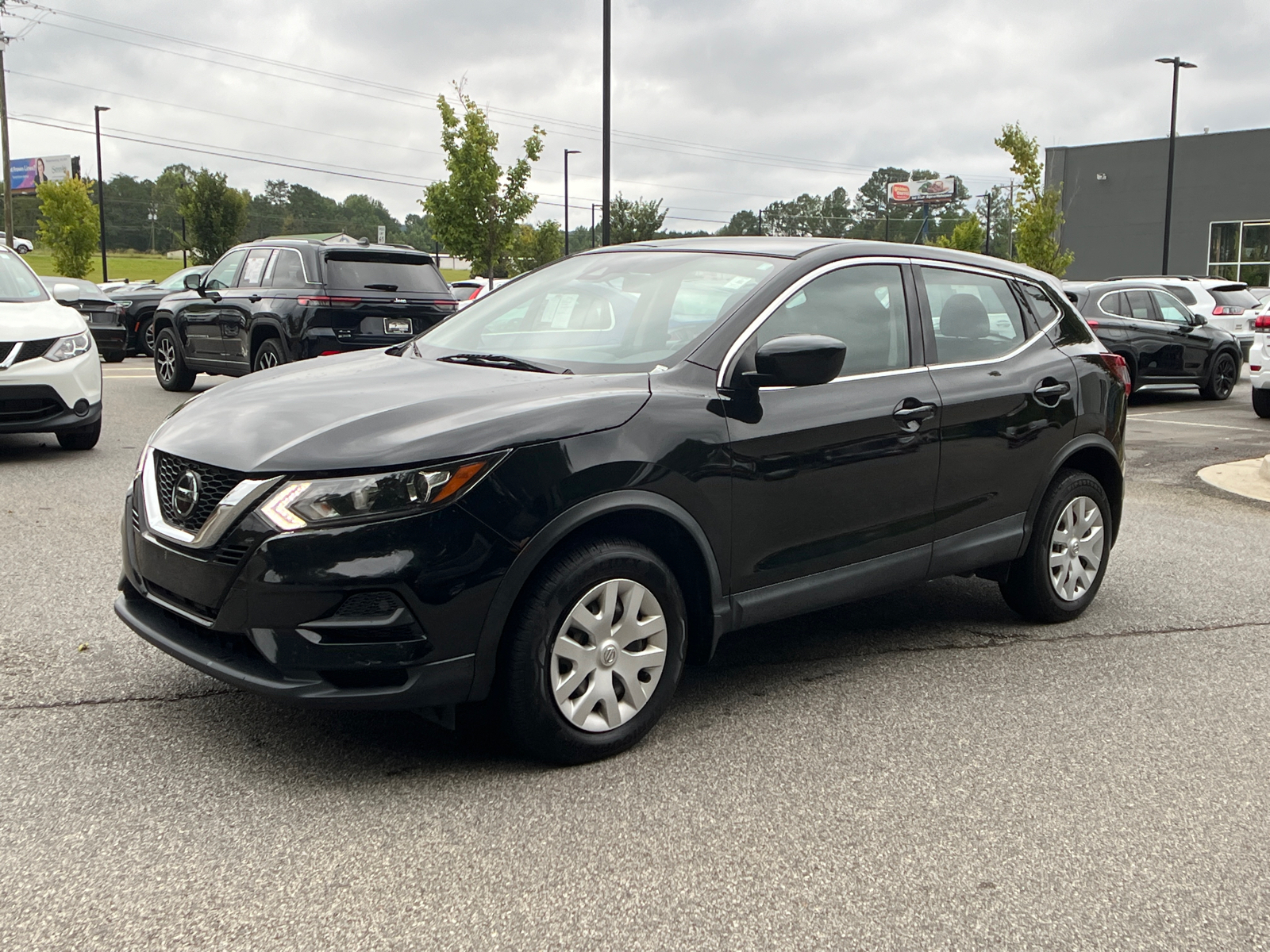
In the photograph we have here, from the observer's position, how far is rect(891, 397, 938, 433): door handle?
4.58 metres

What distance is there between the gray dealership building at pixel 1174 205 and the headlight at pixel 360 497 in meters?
47.9

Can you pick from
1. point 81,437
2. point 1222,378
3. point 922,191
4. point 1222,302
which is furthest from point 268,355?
point 922,191

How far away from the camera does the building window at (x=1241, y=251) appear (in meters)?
44.5

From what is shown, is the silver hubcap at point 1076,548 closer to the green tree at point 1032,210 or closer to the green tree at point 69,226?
the green tree at point 1032,210

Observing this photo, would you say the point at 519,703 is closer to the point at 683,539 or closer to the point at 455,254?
the point at 683,539

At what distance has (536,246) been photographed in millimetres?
50438

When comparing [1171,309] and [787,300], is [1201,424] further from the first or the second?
[787,300]

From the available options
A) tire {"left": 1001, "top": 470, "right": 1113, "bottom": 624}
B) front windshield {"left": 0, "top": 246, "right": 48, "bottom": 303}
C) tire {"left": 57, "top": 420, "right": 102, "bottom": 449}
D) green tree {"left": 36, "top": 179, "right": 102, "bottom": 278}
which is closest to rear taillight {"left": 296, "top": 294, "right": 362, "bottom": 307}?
front windshield {"left": 0, "top": 246, "right": 48, "bottom": 303}

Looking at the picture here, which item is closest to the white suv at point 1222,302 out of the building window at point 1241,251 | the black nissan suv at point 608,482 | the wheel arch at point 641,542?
the black nissan suv at point 608,482

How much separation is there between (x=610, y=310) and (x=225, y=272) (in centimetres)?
1134

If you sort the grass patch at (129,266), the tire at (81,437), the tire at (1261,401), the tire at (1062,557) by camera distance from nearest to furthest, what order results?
1. the tire at (1062,557)
2. the tire at (81,437)
3. the tire at (1261,401)
4. the grass patch at (129,266)

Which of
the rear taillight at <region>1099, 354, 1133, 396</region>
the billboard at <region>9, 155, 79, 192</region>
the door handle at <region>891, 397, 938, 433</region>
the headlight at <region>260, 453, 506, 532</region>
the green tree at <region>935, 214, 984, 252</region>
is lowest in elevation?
the headlight at <region>260, 453, 506, 532</region>

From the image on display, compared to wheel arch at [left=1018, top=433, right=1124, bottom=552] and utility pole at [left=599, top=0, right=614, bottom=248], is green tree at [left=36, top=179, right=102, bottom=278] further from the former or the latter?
wheel arch at [left=1018, top=433, right=1124, bottom=552]

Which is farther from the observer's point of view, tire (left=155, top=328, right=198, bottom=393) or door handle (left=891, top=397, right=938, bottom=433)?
tire (left=155, top=328, right=198, bottom=393)
